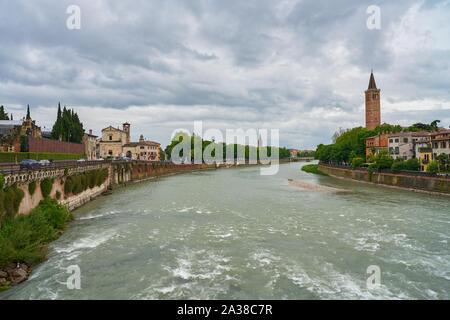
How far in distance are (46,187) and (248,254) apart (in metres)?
15.0

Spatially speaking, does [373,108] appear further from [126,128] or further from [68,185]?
[68,185]

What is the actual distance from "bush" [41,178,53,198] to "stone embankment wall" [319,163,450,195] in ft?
133

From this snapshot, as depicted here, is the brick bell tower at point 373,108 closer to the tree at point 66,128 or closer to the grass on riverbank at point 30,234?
the tree at point 66,128

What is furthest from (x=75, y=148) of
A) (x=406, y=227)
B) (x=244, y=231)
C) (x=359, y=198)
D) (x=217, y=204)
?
(x=406, y=227)

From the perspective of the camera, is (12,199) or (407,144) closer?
(12,199)

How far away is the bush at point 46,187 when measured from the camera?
723 inches

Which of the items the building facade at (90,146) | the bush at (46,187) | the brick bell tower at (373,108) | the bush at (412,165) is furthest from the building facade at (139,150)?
the brick bell tower at (373,108)

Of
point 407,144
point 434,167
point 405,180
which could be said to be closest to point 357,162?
point 407,144

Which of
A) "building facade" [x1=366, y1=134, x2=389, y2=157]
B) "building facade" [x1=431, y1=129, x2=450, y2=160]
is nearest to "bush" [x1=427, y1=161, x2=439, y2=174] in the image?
"building facade" [x1=431, y1=129, x2=450, y2=160]

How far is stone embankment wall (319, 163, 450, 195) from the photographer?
104ft

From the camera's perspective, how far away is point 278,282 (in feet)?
34.7

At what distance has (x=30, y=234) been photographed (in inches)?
508

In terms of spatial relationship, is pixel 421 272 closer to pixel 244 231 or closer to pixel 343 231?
pixel 343 231

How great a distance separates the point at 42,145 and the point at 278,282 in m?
38.5
